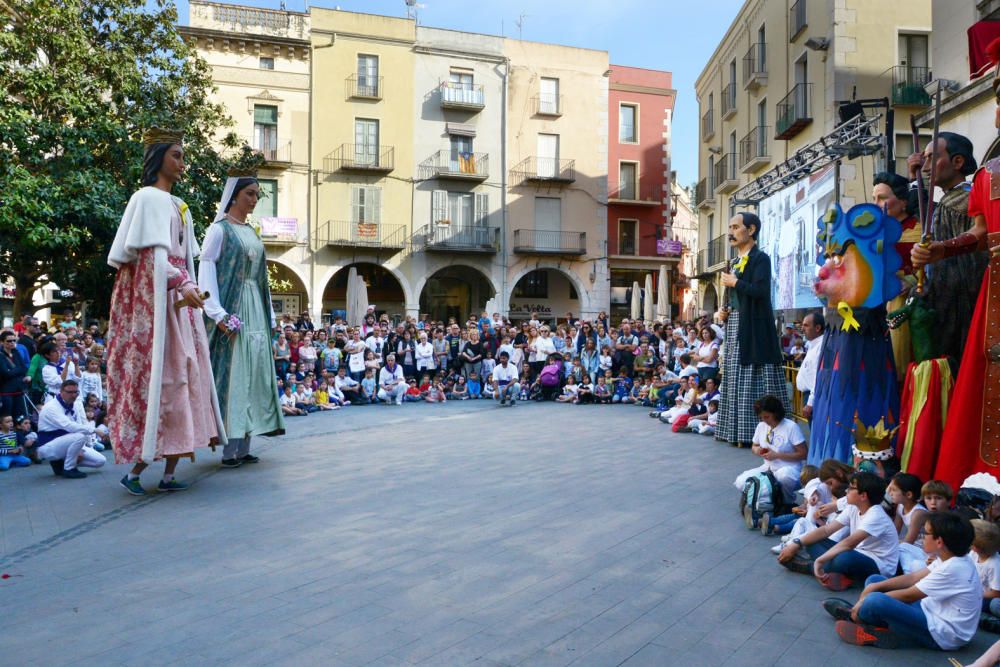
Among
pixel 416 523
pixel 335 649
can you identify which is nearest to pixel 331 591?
pixel 335 649

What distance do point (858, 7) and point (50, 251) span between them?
1950cm

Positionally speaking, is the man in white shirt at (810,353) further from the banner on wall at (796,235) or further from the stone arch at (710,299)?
the stone arch at (710,299)

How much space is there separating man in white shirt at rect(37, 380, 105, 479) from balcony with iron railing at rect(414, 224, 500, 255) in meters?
23.3

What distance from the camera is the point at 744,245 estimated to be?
26.3 ft

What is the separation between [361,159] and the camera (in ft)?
97.8

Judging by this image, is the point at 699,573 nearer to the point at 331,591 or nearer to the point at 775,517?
the point at 775,517

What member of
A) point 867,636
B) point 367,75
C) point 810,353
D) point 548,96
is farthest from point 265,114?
point 867,636

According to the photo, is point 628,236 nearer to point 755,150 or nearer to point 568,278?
point 568,278

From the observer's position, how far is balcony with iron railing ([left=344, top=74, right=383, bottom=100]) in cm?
2945

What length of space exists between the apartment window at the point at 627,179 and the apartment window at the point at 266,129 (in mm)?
15249

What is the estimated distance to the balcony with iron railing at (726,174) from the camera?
2677cm

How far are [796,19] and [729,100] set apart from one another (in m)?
6.75

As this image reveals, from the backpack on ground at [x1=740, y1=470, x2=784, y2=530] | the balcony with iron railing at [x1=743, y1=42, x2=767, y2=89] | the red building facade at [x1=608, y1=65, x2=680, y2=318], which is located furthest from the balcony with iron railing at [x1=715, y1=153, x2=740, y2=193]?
the backpack on ground at [x1=740, y1=470, x2=784, y2=530]

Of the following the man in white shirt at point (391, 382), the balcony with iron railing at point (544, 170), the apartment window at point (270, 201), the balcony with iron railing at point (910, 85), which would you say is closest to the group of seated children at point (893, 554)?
the man in white shirt at point (391, 382)
